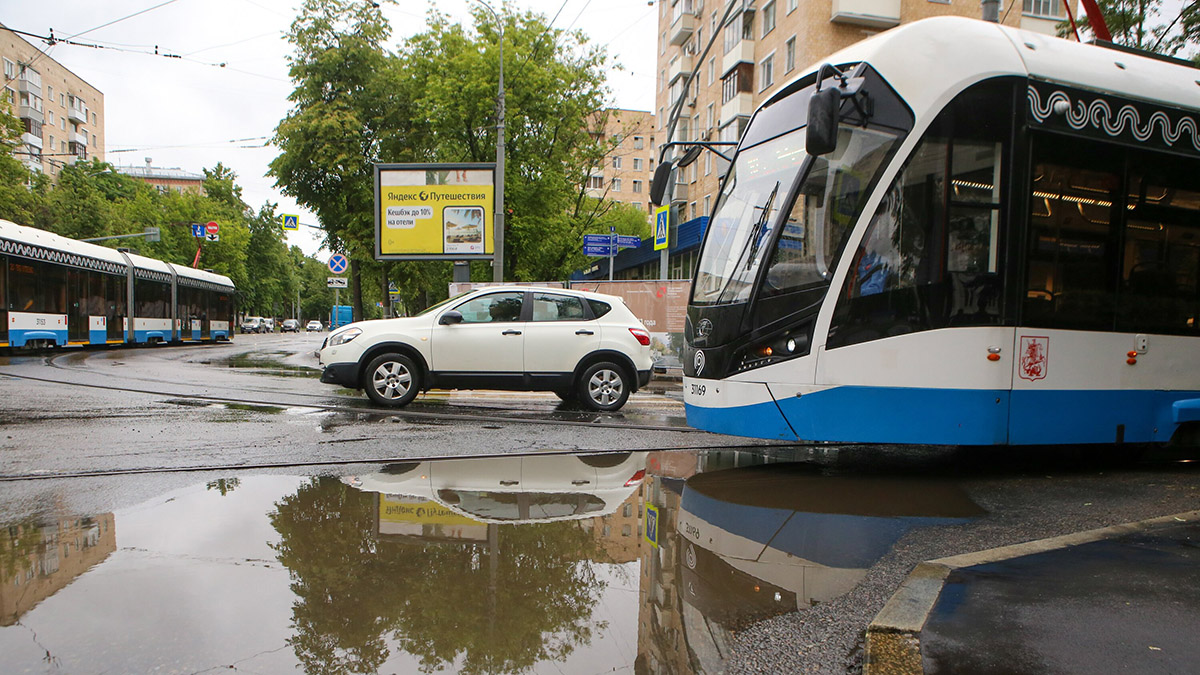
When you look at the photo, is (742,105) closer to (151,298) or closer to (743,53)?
(743,53)

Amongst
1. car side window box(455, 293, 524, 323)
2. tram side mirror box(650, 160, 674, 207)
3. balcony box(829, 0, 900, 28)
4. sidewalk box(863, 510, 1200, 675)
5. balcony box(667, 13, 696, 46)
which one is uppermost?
balcony box(667, 13, 696, 46)

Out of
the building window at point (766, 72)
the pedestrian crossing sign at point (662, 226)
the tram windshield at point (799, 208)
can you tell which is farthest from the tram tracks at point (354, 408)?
the building window at point (766, 72)

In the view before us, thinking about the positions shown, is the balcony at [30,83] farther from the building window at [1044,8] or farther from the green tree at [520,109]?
the building window at [1044,8]

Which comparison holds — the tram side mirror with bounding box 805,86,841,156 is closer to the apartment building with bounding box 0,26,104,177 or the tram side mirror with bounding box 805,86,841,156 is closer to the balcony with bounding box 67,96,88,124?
the apartment building with bounding box 0,26,104,177

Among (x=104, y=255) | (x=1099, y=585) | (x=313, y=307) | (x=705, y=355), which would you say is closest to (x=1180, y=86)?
(x=705, y=355)

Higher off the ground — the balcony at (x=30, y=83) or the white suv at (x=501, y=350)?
the balcony at (x=30, y=83)

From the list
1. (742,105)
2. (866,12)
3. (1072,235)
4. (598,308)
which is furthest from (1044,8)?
(1072,235)

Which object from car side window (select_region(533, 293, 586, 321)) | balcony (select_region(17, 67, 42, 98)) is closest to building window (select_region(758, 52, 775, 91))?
car side window (select_region(533, 293, 586, 321))

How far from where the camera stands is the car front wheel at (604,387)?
1035cm

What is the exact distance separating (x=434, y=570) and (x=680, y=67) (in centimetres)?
4966

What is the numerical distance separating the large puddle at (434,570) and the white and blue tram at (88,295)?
18724mm

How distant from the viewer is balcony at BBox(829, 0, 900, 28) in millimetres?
31625

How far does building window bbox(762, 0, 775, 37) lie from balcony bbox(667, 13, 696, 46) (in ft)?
35.0

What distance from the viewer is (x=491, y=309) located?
1033cm
